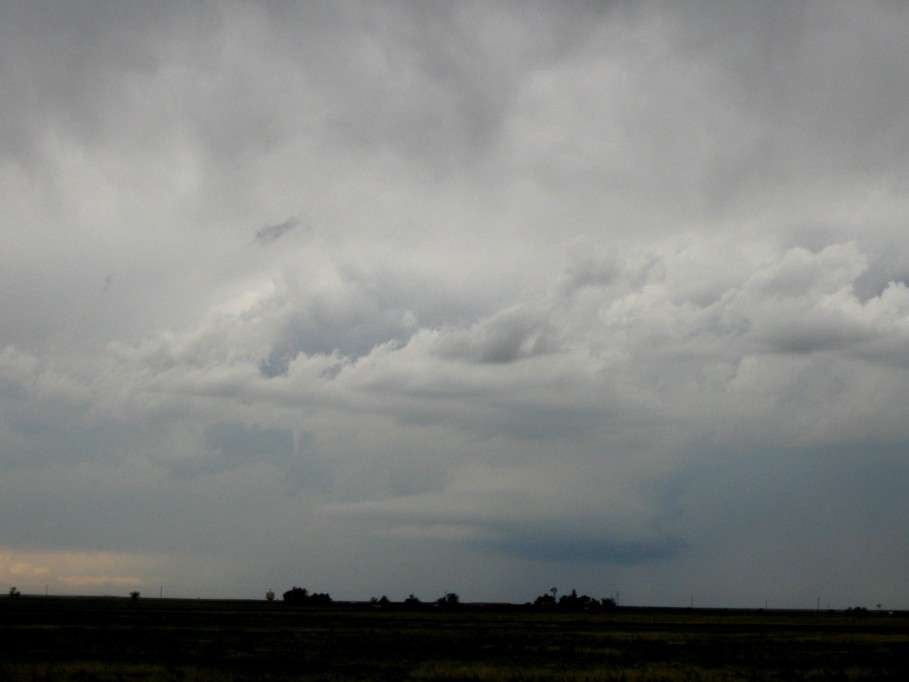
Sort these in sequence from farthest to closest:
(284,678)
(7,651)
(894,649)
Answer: (894,649), (7,651), (284,678)

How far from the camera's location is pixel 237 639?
70.6 m

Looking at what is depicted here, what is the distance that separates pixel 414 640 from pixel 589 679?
32.5 m

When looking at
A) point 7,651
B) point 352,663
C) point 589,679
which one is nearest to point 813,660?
point 589,679

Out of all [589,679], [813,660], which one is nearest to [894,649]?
[813,660]

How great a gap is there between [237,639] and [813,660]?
41.9 meters

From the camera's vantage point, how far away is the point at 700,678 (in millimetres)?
43500

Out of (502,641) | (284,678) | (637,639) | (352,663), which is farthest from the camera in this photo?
(637,639)

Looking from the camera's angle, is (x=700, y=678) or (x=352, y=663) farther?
(x=352, y=663)

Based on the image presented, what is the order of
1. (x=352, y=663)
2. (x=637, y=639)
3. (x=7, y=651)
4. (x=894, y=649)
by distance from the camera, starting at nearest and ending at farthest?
(x=352, y=663), (x=7, y=651), (x=894, y=649), (x=637, y=639)

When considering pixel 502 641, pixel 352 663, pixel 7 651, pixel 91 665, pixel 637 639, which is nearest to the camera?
pixel 91 665

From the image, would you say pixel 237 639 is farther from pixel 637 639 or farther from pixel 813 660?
pixel 813 660

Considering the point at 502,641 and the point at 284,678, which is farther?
the point at 502,641

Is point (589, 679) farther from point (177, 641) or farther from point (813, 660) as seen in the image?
point (177, 641)

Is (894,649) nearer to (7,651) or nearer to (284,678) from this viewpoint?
(284,678)
